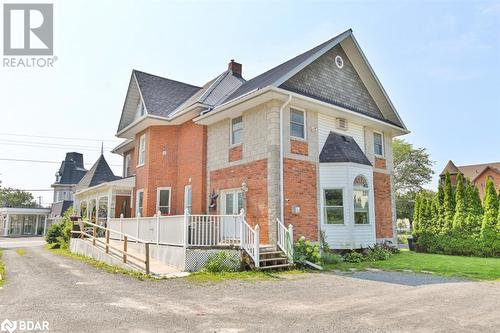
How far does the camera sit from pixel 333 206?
14.0m

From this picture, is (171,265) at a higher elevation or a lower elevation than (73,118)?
lower

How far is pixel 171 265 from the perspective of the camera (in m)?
11.8

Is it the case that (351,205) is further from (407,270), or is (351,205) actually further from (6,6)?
(6,6)

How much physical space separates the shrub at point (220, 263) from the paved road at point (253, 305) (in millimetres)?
1277

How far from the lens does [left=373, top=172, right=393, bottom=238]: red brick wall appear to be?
53.6 ft

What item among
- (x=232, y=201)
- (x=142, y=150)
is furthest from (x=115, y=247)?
(x=142, y=150)

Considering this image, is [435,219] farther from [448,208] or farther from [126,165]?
[126,165]

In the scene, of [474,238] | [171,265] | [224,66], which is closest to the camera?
[171,265]

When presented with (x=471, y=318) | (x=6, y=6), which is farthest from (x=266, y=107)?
(x=6, y=6)

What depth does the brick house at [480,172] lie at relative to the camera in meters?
49.1

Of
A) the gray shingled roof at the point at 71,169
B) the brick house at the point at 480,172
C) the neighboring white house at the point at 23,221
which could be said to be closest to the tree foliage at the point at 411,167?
the brick house at the point at 480,172

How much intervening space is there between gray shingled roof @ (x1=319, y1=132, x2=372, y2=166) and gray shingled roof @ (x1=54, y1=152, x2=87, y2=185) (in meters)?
48.2

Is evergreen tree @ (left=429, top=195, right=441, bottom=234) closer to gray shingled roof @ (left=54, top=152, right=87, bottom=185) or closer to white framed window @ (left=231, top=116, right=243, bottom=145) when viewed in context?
white framed window @ (left=231, top=116, right=243, bottom=145)

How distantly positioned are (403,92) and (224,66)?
35.0ft
